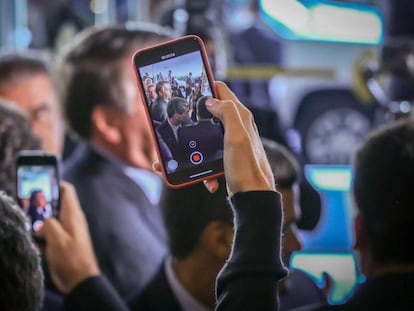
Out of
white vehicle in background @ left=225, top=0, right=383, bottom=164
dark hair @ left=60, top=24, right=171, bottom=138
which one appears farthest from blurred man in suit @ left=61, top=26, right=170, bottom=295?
white vehicle in background @ left=225, top=0, right=383, bottom=164

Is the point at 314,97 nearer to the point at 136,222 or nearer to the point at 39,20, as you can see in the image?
the point at 39,20

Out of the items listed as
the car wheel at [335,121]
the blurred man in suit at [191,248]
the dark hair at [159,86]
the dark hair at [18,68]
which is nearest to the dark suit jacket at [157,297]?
the blurred man in suit at [191,248]

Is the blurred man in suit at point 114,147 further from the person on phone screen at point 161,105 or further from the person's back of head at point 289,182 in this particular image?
the person on phone screen at point 161,105

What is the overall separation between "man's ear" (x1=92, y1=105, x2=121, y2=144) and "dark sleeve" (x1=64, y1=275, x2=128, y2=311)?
612 mm

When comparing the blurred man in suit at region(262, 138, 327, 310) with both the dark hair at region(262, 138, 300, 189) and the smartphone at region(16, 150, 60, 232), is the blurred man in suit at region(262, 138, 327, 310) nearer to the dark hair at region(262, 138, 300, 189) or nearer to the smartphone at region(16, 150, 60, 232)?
the dark hair at region(262, 138, 300, 189)

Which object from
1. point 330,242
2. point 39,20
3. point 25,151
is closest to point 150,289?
point 25,151

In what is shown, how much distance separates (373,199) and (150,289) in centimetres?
52

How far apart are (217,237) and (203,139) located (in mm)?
499

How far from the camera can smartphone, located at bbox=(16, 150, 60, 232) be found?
7.06 ft

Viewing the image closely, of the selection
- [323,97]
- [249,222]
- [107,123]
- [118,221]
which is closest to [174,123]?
[249,222]

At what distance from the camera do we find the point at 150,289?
7.37ft

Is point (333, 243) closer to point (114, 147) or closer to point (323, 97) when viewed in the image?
point (114, 147)

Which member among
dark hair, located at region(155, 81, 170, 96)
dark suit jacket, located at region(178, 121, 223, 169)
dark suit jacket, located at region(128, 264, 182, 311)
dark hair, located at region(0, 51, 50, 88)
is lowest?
dark suit jacket, located at region(128, 264, 182, 311)

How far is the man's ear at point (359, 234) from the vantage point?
2092 mm
